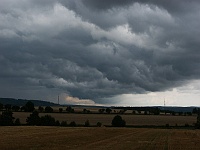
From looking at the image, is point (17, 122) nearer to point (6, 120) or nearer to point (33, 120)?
point (6, 120)

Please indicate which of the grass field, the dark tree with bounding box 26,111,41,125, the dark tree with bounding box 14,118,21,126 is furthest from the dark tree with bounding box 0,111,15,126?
the grass field

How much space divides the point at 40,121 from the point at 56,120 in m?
6.35

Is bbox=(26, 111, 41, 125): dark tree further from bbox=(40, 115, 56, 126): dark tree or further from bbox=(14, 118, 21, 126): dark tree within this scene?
bbox=(14, 118, 21, 126): dark tree

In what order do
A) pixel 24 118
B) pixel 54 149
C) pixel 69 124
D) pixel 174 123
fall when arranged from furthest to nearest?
pixel 174 123
pixel 24 118
pixel 69 124
pixel 54 149

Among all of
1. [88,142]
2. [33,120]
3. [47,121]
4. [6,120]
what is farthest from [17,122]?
[88,142]

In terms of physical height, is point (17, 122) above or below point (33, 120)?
below

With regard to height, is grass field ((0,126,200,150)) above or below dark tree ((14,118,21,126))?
below

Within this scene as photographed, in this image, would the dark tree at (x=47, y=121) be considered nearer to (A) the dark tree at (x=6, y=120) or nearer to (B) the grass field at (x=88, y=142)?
(A) the dark tree at (x=6, y=120)

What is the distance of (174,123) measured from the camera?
541 feet

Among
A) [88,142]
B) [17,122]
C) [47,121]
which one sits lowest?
[88,142]

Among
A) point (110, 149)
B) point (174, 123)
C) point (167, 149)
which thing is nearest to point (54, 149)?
point (110, 149)

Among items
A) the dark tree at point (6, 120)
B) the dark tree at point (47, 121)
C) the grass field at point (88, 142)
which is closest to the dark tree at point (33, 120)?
the dark tree at point (47, 121)

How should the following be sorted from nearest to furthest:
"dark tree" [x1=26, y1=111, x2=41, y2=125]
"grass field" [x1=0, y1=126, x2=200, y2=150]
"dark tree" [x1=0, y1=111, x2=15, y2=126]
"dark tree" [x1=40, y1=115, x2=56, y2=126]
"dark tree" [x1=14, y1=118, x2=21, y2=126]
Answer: "grass field" [x1=0, y1=126, x2=200, y2=150] < "dark tree" [x1=14, y1=118, x2=21, y2=126] < "dark tree" [x1=0, y1=111, x2=15, y2=126] < "dark tree" [x1=40, y1=115, x2=56, y2=126] < "dark tree" [x1=26, y1=111, x2=41, y2=125]

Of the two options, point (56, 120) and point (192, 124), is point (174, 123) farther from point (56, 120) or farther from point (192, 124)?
point (56, 120)
